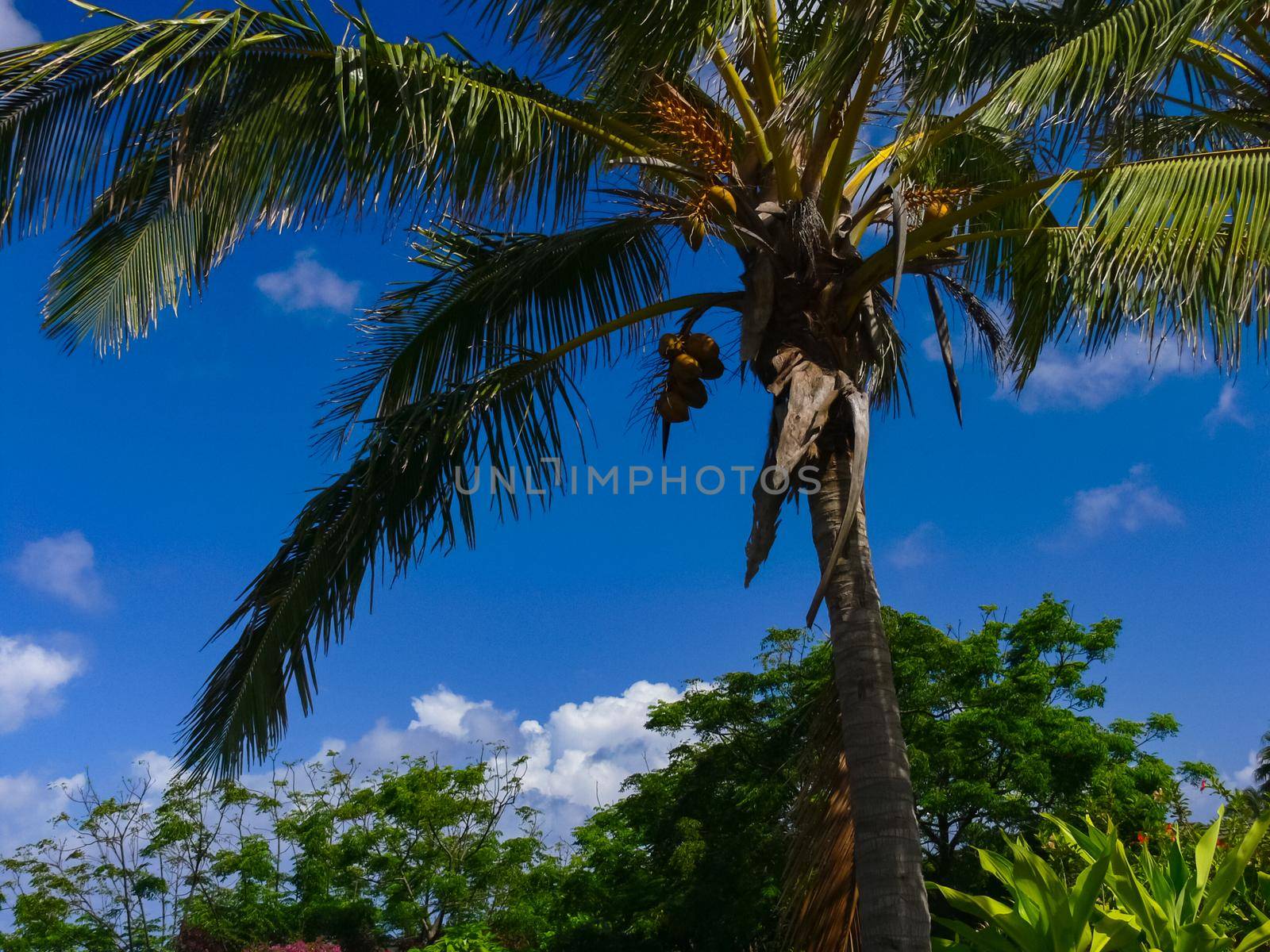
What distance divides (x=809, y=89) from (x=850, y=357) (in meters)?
1.64

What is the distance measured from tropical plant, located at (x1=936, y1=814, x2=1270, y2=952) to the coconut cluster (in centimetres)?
358

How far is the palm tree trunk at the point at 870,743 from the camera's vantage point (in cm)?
510

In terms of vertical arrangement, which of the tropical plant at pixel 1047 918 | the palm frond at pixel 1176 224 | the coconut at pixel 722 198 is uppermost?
the coconut at pixel 722 198

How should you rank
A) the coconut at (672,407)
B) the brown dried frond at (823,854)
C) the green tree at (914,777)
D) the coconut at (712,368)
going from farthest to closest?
1. the green tree at (914,777)
2. the coconut at (672,407)
3. the coconut at (712,368)
4. the brown dried frond at (823,854)

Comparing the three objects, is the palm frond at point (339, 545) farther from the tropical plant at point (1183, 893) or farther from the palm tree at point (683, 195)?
the tropical plant at point (1183, 893)

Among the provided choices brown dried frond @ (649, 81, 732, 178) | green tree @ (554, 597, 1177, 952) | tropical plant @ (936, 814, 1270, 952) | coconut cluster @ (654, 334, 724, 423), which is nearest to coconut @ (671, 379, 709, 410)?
coconut cluster @ (654, 334, 724, 423)

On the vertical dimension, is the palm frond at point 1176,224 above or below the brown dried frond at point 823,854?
above

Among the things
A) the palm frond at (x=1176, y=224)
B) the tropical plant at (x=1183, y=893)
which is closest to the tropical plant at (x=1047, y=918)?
the tropical plant at (x=1183, y=893)

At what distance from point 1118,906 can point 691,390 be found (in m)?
4.81

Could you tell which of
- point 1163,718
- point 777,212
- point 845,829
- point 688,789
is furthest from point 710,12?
point 1163,718

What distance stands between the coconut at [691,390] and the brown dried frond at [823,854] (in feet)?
6.42

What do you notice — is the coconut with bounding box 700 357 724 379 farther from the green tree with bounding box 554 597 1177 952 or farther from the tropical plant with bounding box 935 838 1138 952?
the green tree with bounding box 554 597 1177 952

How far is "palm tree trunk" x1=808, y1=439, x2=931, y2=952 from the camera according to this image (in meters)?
5.10

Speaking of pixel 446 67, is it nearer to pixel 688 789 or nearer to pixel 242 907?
pixel 688 789
